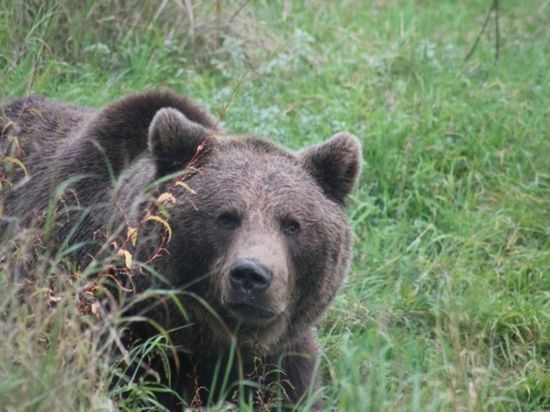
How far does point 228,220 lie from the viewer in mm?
5059

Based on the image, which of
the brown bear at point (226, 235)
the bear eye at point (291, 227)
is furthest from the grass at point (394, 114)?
the bear eye at point (291, 227)

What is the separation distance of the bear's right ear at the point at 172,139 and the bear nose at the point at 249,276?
88cm

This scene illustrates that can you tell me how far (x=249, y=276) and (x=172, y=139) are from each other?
3.08 feet

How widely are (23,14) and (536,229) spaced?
381 cm

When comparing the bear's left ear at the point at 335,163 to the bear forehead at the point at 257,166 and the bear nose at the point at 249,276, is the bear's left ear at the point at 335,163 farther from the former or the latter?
the bear nose at the point at 249,276

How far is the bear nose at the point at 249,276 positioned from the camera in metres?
4.54

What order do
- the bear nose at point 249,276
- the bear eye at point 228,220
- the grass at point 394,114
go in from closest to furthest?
the bear nose at point 249,276 → the bear eye at point 228,220 → the grass at point 394,114

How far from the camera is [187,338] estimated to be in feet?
16.9

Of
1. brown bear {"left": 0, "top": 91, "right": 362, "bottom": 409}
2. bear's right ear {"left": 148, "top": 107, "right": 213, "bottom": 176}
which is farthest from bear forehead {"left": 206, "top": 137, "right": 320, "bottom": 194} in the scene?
bear's right ear {"left": 148, "top": 107, "right": 213, "bottom": 176}

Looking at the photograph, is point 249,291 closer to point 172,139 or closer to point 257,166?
point 257,166

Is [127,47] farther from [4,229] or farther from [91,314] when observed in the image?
[91,314]

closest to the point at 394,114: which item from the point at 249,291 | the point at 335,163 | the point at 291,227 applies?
the point at 335,163

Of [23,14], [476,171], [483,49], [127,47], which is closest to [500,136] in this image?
[476,171]

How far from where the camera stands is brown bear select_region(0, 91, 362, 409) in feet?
16.0
